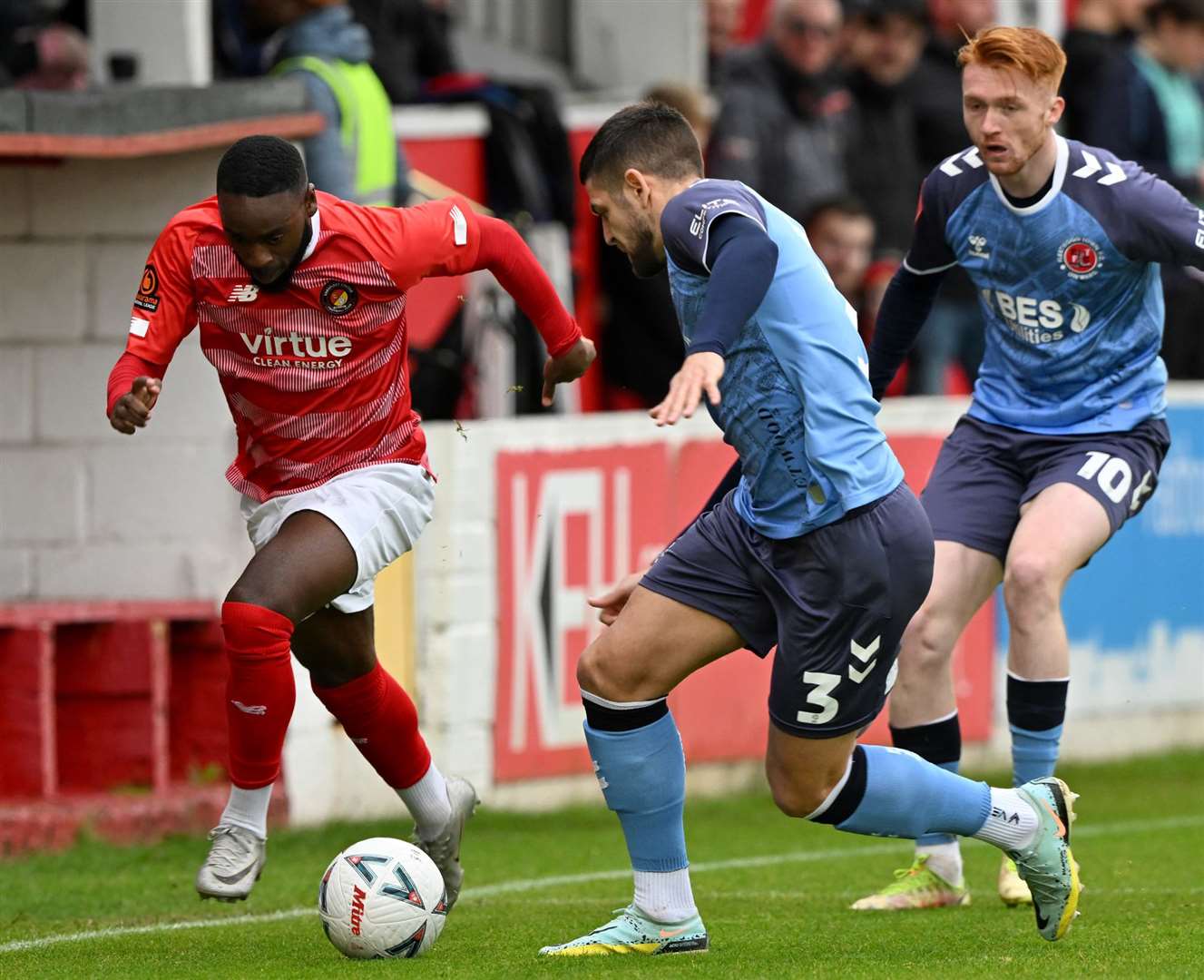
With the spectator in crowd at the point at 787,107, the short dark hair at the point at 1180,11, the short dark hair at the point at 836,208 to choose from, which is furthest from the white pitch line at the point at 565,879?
the short dark hair at the point at 1180,11

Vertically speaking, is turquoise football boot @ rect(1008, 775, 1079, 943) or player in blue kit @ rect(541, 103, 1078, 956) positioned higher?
player in blue kit @ rect(541, 103, 1078, 956)

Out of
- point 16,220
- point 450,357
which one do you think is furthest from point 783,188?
point 16,220

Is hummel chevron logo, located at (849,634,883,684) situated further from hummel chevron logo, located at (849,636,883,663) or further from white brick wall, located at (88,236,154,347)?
white brick wall, located at (88,236,154,347)

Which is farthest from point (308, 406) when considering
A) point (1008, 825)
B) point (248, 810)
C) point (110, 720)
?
point (110, 720)

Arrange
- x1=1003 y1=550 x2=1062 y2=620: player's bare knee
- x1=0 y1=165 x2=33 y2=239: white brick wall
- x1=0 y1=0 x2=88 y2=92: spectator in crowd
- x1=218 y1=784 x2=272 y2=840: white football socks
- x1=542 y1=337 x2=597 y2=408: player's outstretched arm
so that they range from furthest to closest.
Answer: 1. x1=0 y1=0 x2=88 y2=92: spectator in crowd
2. x1=0 y1=165 x2=33 y2=239: white brick wall
3. x1=1003 y1=550 x2=1062 y2=620: player's bare knee
4. x1=542 y1=337 x2=597 y2=408: player's outstretched arm
5. x1=218 y1=784 x2=272 y2=840: white football socks

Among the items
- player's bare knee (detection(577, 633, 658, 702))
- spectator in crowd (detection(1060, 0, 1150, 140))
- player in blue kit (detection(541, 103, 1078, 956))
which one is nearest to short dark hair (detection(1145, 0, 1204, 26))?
spectator in crowd (detection(1060, 0, 1150, 140))

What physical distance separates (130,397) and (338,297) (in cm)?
74

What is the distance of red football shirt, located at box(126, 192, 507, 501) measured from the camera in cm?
633

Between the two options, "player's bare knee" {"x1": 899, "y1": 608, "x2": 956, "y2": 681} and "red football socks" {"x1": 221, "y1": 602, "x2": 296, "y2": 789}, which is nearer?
"red football socks" {"x1": 221, "y1": 602, "x2": 296, "y2": 789}

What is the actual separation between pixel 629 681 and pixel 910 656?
1.56 meters

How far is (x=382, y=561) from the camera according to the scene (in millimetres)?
6531

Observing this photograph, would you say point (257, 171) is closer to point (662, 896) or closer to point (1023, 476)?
point (662, 896)

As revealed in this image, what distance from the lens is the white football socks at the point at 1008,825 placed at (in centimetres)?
591

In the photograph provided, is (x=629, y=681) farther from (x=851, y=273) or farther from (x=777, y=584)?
(x=851, y=273)
